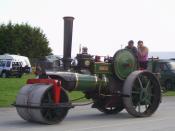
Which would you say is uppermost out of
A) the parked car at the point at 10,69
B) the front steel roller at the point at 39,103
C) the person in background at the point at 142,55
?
the person in background at the point at 142,55

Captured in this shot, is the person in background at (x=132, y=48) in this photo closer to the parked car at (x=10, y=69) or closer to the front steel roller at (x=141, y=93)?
the front steel roller at (x=141, y=93)

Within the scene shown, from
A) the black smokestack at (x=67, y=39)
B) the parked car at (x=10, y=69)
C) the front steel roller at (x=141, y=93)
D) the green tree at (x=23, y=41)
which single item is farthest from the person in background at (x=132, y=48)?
the green tree at (x=23, y=41)

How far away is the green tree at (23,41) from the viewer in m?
67.1

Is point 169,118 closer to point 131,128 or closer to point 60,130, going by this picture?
point 131,128

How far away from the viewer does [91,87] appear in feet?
39.5

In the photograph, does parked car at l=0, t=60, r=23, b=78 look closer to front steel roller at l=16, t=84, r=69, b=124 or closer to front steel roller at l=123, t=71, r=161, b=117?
front steel roller at l=123, t=71, r=161, b=117

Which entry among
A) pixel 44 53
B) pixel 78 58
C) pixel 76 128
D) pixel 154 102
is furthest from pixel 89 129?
pixel 44 53

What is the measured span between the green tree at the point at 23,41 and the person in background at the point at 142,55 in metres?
53.6

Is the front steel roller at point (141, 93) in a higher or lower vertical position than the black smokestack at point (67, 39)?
lower

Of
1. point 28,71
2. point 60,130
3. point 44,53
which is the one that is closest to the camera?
point 60,130

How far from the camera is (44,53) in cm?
6881

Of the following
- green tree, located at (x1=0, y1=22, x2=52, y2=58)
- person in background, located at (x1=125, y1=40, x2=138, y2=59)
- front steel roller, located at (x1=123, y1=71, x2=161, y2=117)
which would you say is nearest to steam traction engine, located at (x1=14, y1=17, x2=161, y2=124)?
front steel roller, located at (x1=123, y1=71, x2=161, y2=117)

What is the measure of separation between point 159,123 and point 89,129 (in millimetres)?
1978

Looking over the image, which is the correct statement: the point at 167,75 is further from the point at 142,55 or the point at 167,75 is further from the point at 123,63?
the point at 123,63
